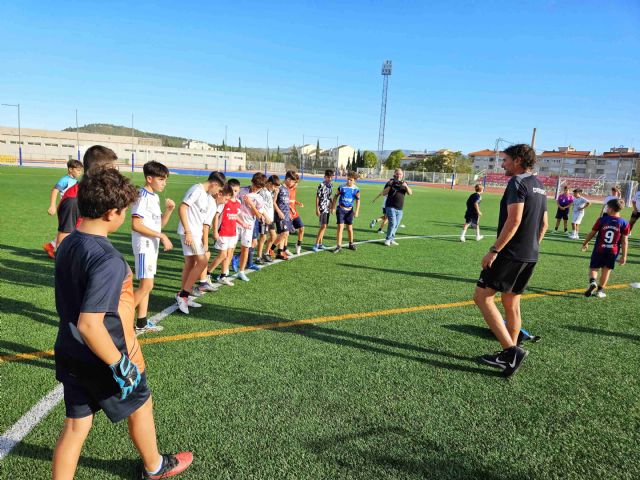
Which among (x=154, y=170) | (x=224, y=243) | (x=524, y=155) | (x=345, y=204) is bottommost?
(x=224, y=243)

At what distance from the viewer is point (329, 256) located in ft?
30.0

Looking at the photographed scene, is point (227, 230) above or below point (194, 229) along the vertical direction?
below

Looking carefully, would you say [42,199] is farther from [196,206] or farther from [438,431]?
[438,431]

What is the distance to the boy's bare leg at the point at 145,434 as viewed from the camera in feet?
7.07

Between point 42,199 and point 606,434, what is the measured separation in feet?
63.2

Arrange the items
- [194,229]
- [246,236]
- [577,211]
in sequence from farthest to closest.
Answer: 1. [577,211]
2. [246,236]
3. [194,229]

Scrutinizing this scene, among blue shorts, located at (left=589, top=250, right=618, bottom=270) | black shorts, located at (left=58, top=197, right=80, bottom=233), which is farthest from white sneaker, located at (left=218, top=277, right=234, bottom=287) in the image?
blue shorts, located at (left=589, top=250, right=618, bottom=270)

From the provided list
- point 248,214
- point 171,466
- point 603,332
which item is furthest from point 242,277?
point 603,332

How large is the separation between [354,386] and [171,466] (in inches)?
65.5

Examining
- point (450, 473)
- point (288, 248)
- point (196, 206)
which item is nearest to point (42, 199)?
point (288, 248)

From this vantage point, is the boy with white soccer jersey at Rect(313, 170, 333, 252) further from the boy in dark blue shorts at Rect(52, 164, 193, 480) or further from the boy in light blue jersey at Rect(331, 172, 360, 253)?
the boy in dark blue shorts at Rect(52, 164, 193, 480)

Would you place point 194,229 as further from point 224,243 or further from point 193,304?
point 224,243

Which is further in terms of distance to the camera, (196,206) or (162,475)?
(196,206)

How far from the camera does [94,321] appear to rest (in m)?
1.79
